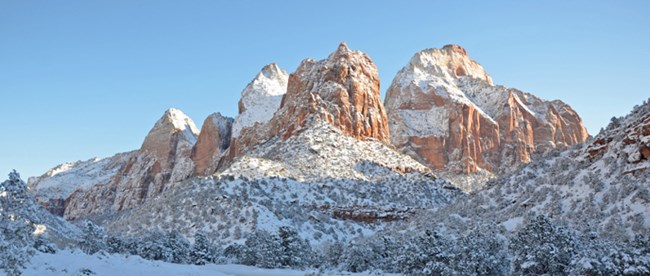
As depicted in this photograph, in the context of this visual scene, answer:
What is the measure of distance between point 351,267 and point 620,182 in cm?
2165

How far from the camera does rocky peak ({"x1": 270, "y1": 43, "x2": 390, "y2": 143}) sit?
100062 millimetres

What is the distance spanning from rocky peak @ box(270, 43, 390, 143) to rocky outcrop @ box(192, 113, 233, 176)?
122ft

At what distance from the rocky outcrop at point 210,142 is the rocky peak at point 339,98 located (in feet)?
122

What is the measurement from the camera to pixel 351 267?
4653 cm

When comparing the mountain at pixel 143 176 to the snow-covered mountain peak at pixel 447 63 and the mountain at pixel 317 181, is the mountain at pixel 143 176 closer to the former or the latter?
the mountain at pixel 317 181

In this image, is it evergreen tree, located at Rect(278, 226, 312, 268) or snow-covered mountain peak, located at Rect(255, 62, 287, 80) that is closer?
evergreen tree, located at Rect(278, 226, 312, 268)

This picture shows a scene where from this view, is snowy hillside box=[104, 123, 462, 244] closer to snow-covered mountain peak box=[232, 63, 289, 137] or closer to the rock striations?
the rock striations

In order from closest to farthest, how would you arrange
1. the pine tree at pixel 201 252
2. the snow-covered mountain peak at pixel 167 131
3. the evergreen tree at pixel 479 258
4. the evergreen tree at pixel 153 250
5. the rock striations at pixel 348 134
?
the evergreen tree at pixel 479 258 → the evergreen tree at pixel 153 250 → the pine tree at pixel 201 252 → the rock striations at pixel 348 134 → the snow-covered mountain peak at pixel 167 131

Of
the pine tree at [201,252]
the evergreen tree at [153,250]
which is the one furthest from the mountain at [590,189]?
the evergreen tree at [153,250]

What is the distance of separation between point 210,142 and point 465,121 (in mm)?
68308

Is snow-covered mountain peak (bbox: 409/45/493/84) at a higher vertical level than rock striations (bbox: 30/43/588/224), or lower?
higher

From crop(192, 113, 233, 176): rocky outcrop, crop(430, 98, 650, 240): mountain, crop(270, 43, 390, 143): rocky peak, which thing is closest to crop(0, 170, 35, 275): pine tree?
crop(430, 98, 650, 240): mountain

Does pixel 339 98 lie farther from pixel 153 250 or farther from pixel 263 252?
pixel 153 250

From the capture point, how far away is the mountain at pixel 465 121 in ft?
445
